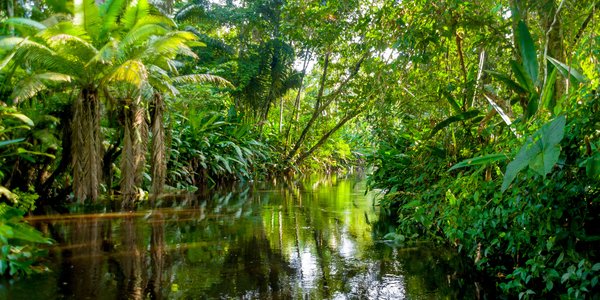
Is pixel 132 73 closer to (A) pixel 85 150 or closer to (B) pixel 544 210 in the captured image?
(A) pixel 85 150

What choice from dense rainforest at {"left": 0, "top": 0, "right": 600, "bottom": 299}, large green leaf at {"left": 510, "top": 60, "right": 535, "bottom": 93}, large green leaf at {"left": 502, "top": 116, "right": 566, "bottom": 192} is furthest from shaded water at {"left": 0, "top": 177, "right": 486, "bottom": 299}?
large green leaf at {"left": 510, "top": 60, "right": 535, "bottom": 93}

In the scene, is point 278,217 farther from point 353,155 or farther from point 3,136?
point 353,155

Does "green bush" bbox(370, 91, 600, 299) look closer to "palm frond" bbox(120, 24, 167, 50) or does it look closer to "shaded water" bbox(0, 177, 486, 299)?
"shaded water" bbox(0, 177, 486, 299)

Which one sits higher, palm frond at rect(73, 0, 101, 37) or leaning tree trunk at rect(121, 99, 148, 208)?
palm frond at rect(73, 0, 101, 37)

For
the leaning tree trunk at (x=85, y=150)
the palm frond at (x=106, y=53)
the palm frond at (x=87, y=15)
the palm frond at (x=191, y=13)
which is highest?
the palm frond at (x=191, y=13)

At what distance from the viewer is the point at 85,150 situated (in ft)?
25.3

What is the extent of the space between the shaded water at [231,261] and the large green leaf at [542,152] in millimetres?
1467

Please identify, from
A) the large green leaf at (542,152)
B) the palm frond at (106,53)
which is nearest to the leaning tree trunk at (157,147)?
the palm frond at (106,53)

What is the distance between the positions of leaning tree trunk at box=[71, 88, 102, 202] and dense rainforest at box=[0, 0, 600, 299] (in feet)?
0.07

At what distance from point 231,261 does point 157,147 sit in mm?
5150

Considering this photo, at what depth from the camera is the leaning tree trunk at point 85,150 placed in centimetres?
762

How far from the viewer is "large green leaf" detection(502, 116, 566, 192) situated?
2366 mm

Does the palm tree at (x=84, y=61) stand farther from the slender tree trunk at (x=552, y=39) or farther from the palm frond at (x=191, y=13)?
the palm frond at (x=191, y=13)

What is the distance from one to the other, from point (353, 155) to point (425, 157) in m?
25.8
